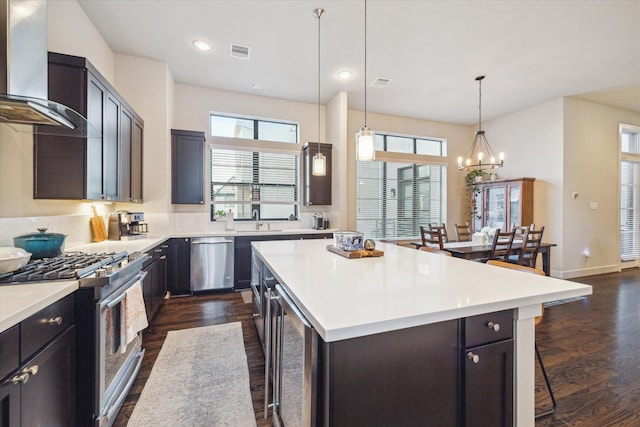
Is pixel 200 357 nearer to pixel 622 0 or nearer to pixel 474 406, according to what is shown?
pixel 474 406

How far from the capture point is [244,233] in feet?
14.0

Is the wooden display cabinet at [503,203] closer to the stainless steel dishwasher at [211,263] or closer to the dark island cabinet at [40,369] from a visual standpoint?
the stainless steel dishwasher at [211,263]

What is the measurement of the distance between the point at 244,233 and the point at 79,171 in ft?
7.52

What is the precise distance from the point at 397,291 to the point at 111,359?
172cm

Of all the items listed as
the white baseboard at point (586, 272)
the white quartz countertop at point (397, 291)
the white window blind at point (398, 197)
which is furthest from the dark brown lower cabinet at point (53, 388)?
the white baseboard at point (586, 272)

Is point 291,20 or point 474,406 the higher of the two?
point 291,20

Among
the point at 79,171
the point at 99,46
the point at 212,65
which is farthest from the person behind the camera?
the point at 212,65

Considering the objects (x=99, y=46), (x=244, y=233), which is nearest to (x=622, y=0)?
(x=244, y=233)

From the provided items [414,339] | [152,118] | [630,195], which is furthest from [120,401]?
[630,195]

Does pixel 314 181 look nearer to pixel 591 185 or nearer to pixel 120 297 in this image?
pixel 120 297

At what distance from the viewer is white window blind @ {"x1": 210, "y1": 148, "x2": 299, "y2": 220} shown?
187 inches

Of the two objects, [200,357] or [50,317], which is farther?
[200,357]

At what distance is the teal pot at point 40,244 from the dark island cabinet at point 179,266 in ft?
6.59

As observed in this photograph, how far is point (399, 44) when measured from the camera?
3363mm
